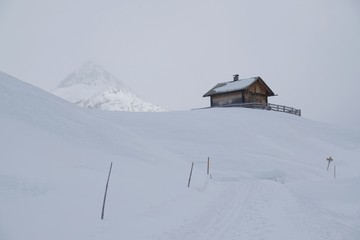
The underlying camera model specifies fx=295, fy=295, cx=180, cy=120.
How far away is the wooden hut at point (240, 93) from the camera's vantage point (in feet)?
155

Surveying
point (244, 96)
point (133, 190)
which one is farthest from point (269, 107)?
point (133, 190)

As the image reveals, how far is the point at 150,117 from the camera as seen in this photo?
114 ft

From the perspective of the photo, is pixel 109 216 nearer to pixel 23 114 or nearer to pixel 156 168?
pixel 156 168

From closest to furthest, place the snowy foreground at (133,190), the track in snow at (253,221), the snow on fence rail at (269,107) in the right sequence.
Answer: the snowy foreground at (133,190) < the track in snow at (253,221) < the snow on fence rail at (269,107)

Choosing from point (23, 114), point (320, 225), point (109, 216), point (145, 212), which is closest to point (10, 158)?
point (109, 216)

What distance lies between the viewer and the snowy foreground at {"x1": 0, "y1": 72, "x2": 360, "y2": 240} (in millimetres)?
7426

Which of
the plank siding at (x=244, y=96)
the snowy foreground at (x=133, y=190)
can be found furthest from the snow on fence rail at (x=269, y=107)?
the snowy foreground at (x=133, y=190)

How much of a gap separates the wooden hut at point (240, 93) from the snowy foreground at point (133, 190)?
75.3 ft

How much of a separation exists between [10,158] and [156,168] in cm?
766

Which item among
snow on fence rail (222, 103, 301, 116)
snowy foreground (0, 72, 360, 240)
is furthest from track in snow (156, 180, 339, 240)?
snow on fence rail (222, 103, 301, 116)

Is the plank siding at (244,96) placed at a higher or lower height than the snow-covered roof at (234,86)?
lower

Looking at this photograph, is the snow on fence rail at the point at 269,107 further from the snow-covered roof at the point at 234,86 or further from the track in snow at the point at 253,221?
the track in snow at the point at 253,221

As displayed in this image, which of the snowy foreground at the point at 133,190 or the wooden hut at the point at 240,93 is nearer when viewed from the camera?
the snowy foreground at the point at 133,190

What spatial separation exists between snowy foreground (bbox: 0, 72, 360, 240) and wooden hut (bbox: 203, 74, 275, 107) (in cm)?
2294
